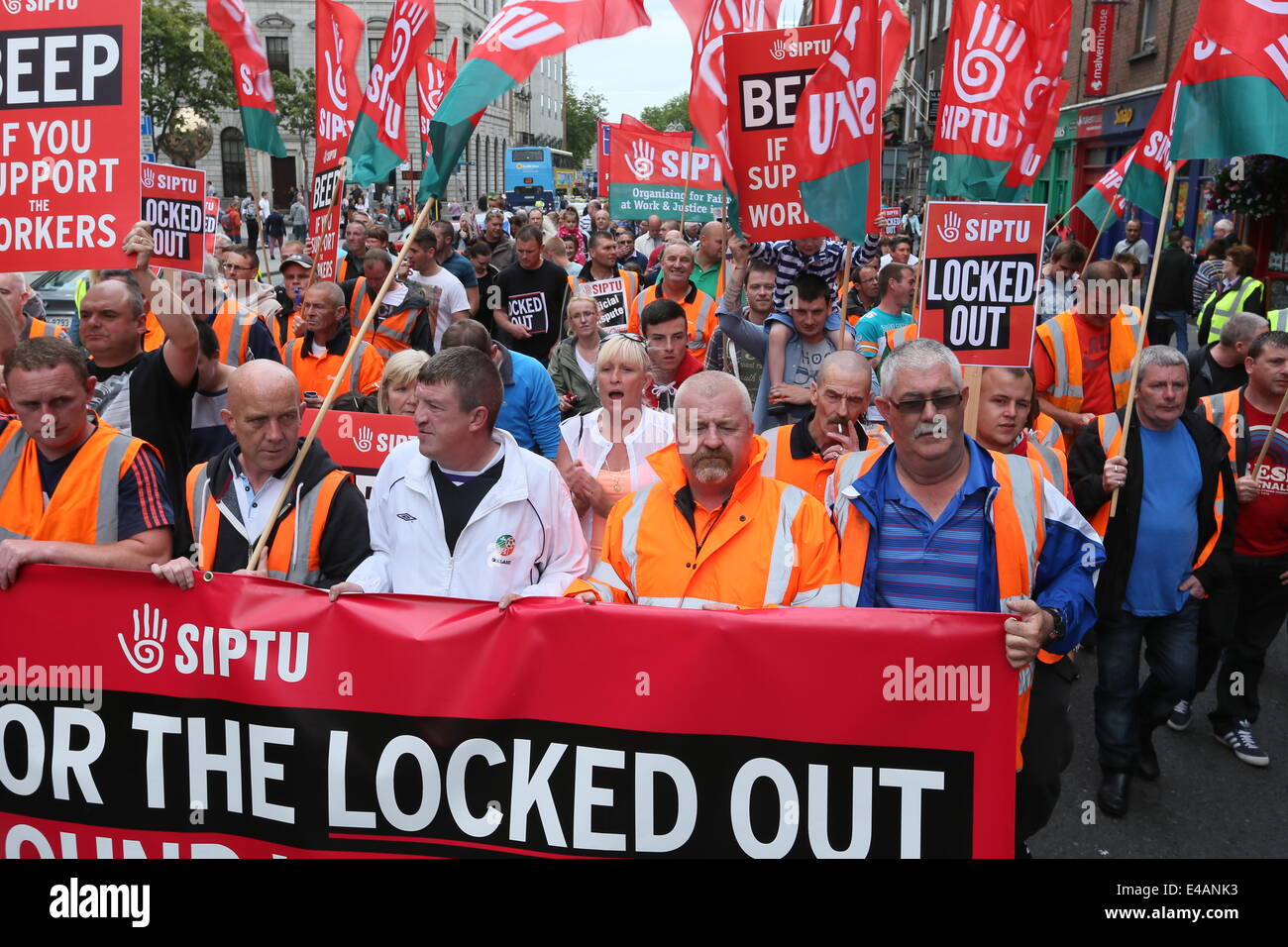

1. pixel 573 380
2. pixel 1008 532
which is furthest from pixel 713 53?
pixel 1008 532

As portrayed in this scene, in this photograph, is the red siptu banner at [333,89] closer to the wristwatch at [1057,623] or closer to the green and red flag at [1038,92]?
Answer: the green and red flag at [1038,92]

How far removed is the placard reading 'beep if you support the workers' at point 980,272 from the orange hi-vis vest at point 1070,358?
2.15m

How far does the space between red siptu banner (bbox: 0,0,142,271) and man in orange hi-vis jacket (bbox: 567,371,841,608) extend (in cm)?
220

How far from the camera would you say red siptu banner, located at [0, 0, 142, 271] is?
414 cm

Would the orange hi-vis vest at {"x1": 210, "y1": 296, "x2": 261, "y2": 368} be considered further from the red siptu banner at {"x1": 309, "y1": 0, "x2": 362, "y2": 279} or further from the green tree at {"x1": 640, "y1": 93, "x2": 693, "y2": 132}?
the green tree at {"x1": 640, "y1": 93, "x2": 693, "y2": 132}

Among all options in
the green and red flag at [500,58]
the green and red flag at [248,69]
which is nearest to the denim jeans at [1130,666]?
the green and red flag at [500,58]

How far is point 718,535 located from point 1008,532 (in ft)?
2.73

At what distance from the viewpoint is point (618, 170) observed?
1160cm

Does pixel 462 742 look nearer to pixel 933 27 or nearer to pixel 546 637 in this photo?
pixel 546 637

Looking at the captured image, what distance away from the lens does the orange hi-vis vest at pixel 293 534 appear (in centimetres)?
375

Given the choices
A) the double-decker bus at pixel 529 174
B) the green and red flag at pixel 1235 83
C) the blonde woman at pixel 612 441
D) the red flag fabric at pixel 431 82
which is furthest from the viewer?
the double-decker bus at pixel 529 174

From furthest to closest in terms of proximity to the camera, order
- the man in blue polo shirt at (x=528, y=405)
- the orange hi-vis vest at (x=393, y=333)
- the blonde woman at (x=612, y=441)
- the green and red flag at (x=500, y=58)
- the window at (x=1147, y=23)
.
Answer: the window at (x=1147, y=23) < the orange hi-vis vest at (x=393, y=333) < the man in blue polo shirt at (x=528, y=405) < the green and red flag at (x=500, y=58) < the blonde woman at (x=612, y=441)

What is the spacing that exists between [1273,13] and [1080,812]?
3450 mm

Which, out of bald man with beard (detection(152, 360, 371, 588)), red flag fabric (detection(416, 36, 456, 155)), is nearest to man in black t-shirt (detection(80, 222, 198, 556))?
bald man with beard (detection(152, 360, 371, 588))
